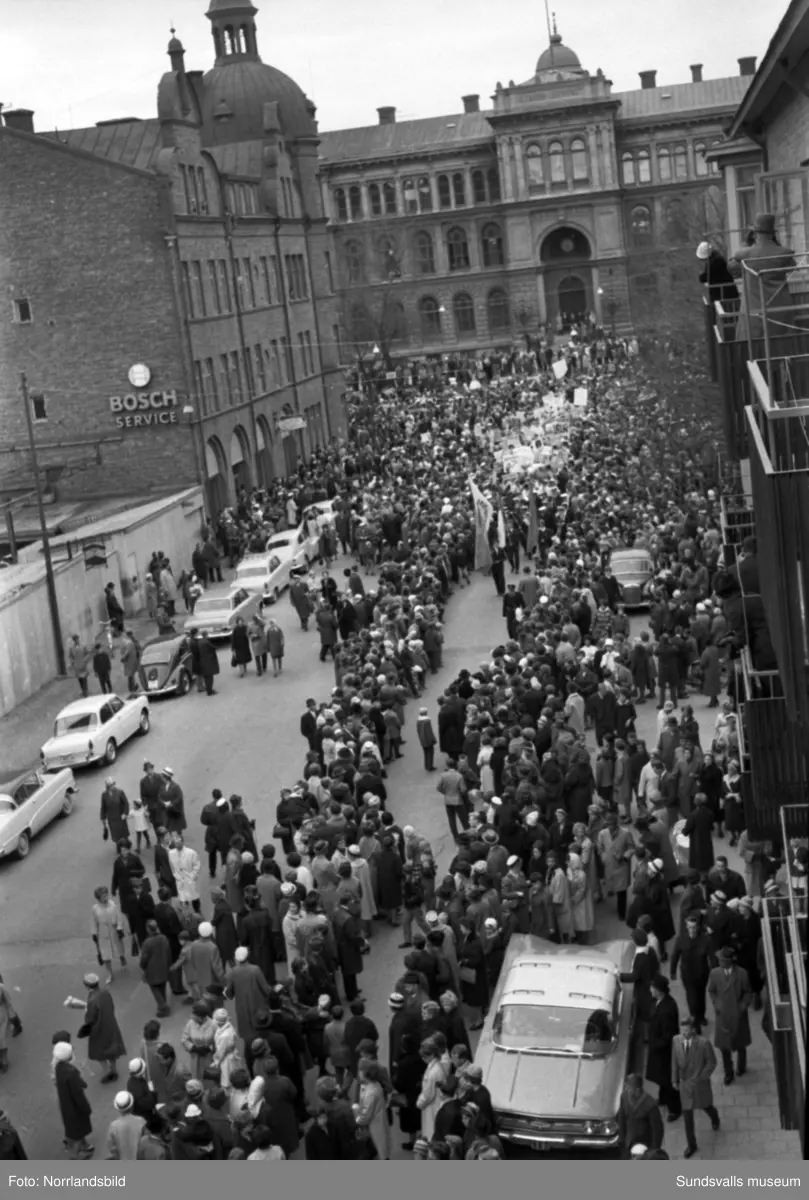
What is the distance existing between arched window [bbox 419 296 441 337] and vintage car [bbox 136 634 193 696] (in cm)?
6158

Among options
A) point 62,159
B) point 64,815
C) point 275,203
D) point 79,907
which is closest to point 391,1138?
point 79,907

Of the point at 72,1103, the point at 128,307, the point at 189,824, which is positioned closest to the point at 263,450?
the point at 128,307

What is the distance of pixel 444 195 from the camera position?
87688mm

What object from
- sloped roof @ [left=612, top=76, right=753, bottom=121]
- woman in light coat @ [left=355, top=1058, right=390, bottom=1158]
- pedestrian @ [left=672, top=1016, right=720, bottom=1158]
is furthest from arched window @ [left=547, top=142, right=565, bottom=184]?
woman in light coat @ [left=355, top=1058, right=390, bottom=1158]

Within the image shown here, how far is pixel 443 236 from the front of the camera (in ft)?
296

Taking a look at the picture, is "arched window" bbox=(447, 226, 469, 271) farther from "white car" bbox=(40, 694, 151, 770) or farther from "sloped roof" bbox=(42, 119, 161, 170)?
"white car" bbox=(40, 694, 151, 770)

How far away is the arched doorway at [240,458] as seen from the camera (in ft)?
161

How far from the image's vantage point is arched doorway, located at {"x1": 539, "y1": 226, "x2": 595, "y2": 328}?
300 feet

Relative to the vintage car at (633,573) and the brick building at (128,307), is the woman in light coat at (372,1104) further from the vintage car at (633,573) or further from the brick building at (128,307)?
the brick building at (128,307)

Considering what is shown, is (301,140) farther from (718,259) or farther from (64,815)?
(718,259)

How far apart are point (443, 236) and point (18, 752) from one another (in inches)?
2615

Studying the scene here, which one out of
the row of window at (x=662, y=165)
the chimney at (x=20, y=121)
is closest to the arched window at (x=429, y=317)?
the row of window at (x=662, y=165)

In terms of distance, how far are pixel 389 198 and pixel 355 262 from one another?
20.0 feet

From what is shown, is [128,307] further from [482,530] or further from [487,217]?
[487,217]
